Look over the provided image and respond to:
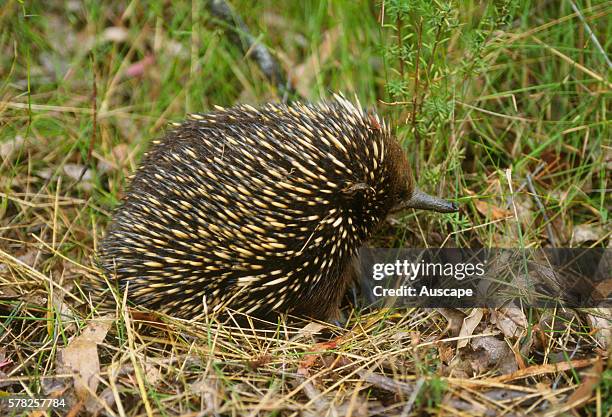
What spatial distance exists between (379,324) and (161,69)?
7.63 feet

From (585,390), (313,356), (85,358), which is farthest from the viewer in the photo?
(313,356)

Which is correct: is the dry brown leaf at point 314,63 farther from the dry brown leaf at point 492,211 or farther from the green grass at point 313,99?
the dry brown leaf at point 492,211

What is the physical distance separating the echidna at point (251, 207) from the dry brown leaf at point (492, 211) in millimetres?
563

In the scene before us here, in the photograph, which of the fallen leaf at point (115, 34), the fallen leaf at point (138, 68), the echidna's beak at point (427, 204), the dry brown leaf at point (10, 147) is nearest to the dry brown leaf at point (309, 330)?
the echidna's beak at point (427, 204)

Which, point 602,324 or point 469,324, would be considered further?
point 469,324

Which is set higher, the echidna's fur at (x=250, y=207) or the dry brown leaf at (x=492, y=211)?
the echidna's fur at (x=250, y=207)

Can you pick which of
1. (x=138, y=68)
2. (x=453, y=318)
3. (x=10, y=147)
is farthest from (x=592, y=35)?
(x=10, y=147)

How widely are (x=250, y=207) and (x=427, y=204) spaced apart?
34.2 inches

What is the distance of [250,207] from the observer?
9.42ft

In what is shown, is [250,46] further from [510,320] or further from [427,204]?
[510,320]

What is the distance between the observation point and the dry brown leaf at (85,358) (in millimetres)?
2602

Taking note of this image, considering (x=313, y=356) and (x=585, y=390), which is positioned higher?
(x=585, y=390)

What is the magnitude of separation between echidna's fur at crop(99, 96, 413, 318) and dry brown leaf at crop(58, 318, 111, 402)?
0.23 metres

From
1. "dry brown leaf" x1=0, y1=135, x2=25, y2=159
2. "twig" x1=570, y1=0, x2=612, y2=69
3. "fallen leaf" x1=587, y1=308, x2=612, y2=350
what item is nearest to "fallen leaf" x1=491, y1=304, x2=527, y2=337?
"fallen leaf" x1=587, y1=308, x2=612, y2=350
